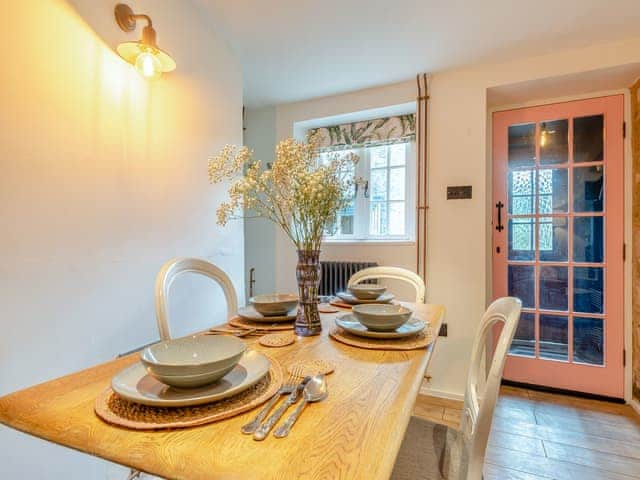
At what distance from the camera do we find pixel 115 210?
1.46 metres

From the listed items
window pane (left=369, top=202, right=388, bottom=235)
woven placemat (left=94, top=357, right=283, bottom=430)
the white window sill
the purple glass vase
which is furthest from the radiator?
woven placemat (left=94, top=357, right=283, bottom=430)

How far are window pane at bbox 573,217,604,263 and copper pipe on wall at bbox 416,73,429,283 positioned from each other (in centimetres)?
108

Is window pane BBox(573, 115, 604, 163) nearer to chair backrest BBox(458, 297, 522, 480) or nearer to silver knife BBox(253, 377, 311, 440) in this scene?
chair backrest BBox(458, 297, 522, 480)

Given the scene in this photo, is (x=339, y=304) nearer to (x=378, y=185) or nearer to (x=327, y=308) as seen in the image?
(x=327, y=308)

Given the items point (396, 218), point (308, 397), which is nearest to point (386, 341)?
point (308, 397)

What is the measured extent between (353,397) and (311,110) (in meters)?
2.70

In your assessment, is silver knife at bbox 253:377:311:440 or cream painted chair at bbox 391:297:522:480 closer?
silver knife at bbox 253:377:311:440

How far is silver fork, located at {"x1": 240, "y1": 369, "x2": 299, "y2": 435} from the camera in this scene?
0.53 metres

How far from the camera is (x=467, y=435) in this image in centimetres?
101

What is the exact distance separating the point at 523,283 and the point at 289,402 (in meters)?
2.52

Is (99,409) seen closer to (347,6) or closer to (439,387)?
(347,6)

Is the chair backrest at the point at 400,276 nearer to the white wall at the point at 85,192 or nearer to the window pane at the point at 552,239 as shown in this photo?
the white wall at the point at 85,192

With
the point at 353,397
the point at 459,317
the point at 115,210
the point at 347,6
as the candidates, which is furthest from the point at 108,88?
the point at 459,317

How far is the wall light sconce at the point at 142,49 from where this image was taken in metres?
1.41
